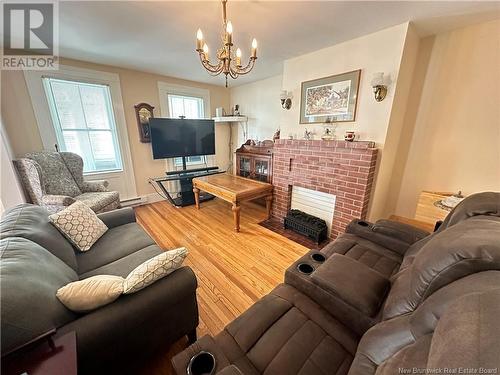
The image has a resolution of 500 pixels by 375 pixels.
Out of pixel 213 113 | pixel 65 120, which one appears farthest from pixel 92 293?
pixel 213 113

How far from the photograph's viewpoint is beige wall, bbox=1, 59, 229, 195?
2.49m

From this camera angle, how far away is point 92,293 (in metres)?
0.87

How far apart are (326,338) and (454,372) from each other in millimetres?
651

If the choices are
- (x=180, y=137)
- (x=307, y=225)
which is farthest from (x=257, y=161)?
(x=307, y=225)

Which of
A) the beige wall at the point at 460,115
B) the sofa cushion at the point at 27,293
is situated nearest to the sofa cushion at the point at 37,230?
the sofa cushion at the point at 27,293

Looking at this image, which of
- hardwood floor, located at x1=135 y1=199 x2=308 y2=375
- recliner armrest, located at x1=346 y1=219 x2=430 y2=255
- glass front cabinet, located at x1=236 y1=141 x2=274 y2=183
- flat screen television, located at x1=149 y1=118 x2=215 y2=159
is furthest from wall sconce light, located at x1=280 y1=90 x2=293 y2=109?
recliner armrest, located at x1=346 y1=219 x2=430 y2=255

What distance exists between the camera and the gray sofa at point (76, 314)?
0.71 meters

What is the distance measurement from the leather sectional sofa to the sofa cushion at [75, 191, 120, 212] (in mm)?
2381

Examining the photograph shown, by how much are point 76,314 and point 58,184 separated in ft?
8.30

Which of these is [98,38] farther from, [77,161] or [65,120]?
[77,161]

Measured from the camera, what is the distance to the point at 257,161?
364 centimetres

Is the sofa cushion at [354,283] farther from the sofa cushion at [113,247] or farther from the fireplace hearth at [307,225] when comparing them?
the sofa cushion at [113,247]

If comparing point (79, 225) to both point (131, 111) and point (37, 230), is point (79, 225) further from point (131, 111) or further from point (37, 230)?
point (131, 111)

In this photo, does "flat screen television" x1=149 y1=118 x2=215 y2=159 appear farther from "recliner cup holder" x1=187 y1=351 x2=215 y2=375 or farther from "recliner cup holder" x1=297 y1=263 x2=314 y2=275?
"recliner cup holder" x1=187 y1=351 x2=215 y2=375
